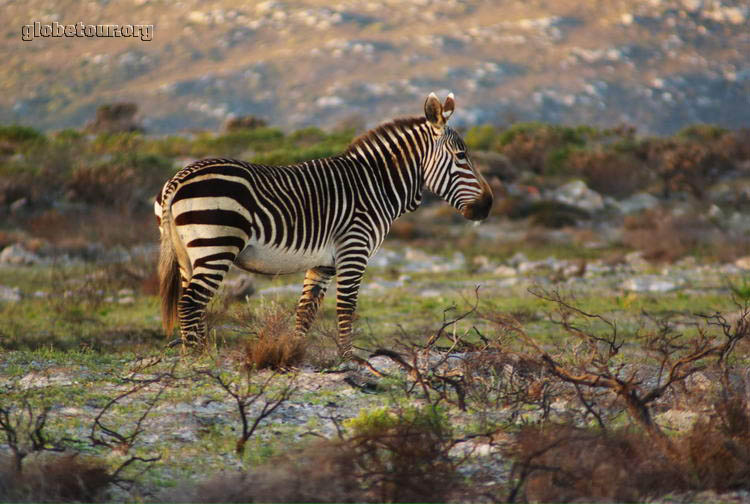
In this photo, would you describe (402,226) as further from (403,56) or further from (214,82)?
(403,56)

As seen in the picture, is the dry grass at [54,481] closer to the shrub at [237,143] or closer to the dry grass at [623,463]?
the dry grass at [623,463]

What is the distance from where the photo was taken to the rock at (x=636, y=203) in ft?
91.2

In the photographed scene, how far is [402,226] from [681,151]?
14921mm

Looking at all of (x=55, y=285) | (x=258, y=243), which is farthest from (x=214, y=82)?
(x=258, y=243)

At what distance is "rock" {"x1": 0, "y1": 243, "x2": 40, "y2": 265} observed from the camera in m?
17.3

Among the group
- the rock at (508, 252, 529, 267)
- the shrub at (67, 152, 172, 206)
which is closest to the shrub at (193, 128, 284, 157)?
the shrub at (67, 152, 172, 206)

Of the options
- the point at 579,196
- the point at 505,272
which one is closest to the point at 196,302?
the point at 505,272

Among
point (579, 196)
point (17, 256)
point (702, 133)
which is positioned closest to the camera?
point (17, 256)

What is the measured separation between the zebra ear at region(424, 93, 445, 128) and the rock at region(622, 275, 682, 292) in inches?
314

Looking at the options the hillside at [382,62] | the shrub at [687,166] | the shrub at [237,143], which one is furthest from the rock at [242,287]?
the hillside at [382,62]

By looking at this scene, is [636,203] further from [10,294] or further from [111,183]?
[10,294]

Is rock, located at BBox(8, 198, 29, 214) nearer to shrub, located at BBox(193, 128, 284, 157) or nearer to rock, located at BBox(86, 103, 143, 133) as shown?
shrub, located at BBox(193, 128, 284, 157)

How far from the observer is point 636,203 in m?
28.8

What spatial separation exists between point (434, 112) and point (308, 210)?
1.74 meters
